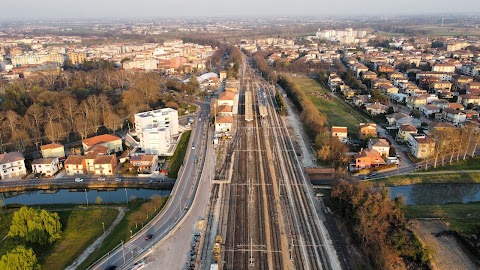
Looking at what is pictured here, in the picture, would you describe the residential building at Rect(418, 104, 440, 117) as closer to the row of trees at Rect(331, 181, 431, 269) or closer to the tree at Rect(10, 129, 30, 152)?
the row of trees at Rect(331, 181, 431, 269)

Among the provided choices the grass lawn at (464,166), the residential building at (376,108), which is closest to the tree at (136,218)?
the grass lawn at (464,166)

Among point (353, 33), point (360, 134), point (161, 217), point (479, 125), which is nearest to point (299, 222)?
point (161, 217)

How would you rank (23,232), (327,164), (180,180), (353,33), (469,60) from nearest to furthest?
(23,232) → (180,180) → (327,164) → (469,60) → (353,33)

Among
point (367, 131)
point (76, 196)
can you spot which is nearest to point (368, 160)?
point (367, 131)

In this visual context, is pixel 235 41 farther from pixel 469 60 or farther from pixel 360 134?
pixel 360 134

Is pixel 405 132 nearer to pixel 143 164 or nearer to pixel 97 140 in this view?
pixel 143 164

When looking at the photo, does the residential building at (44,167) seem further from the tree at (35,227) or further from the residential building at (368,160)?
the residential building at (368,160)
